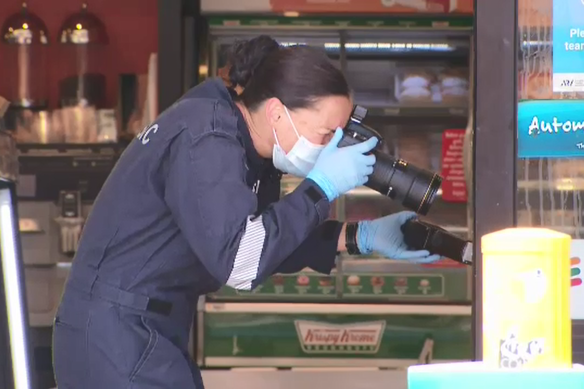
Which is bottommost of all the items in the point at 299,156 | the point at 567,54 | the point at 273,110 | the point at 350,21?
the point at 299,156

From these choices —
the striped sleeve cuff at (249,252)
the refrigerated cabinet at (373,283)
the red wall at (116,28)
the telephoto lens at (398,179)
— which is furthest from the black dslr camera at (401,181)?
the red wall at (116,28)

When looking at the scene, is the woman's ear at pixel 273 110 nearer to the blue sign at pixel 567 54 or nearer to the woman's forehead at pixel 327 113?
the woman's forehead at pixel 327 113

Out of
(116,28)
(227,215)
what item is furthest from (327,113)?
(116,28)

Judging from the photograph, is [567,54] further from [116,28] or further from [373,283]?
[116,28]

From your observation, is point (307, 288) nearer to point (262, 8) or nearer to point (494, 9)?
point (262, 8)

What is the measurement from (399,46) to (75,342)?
12.0 feet

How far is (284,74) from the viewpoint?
7.72 feet

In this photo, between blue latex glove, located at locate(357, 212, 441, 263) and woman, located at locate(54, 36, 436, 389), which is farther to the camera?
blue latex glove, located at locate(357, 212, 441, 263)

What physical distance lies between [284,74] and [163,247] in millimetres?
466

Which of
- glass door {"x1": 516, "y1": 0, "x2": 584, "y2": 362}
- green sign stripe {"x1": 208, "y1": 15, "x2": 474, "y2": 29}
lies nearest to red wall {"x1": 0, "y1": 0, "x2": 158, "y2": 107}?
green sign stripe {"x1": 208, "y1": 15, "x2": 474, "y2": 29}

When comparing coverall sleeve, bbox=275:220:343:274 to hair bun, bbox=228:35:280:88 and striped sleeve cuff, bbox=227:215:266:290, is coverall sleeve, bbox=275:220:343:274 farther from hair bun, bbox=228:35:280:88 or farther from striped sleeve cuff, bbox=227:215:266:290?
striped sleeve cuff, bbox=227:215:266:290

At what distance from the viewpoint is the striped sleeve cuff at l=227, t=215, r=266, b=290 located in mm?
2131

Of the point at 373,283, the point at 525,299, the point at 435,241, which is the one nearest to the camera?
the point at 525,299

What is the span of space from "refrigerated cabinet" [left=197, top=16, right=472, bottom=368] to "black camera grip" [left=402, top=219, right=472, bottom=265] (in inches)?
112
